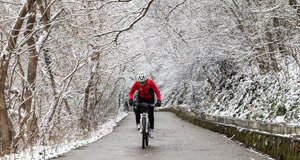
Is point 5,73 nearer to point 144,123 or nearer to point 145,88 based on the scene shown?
point 145,88

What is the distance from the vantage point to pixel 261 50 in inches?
658

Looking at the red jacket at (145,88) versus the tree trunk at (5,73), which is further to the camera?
the red jacket at (145,88)

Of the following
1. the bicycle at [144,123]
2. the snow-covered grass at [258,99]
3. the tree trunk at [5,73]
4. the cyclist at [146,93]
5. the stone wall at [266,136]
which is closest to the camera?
the stone wall at [266,136]

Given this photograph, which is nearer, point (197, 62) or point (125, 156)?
point (125, 156)

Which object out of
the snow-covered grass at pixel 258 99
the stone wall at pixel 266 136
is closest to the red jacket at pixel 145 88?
the stone wall at pixel 266 136

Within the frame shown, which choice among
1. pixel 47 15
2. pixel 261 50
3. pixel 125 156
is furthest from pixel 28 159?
pixel 261 50

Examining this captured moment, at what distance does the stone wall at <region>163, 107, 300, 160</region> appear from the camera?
8.56 m

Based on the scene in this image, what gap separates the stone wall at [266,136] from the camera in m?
8.56

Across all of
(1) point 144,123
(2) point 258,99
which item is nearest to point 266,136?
(1) point 144,123

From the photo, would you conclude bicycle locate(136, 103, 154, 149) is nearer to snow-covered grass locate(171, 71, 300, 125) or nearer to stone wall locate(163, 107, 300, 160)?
stone wall locate(163, 107, 300, 160)

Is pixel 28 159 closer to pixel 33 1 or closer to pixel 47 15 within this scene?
pixel 33 1

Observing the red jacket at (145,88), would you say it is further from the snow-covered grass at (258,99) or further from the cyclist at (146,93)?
the snow-covered grass at (258,99)

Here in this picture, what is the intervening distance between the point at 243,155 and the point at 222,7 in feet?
31.9

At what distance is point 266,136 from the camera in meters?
10.3
